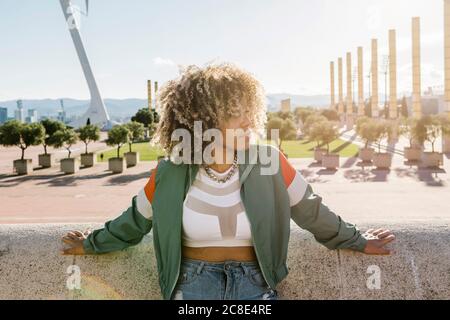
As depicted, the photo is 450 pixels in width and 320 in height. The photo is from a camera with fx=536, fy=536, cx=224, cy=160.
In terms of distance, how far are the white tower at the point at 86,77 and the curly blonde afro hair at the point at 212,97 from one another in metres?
68.3

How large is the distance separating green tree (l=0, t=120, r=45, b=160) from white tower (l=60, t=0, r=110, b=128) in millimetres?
46162

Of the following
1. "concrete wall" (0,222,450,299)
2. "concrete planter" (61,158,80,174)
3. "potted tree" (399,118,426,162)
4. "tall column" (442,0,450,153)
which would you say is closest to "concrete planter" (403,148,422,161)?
"potted tree" (399,118,426,162)

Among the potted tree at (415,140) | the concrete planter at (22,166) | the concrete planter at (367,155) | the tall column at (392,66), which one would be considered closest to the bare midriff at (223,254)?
the concrete planter at (22,166)

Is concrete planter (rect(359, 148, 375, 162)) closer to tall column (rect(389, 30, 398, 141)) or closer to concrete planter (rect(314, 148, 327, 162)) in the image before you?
concrete planter (rect(314, 148, 327, 162))

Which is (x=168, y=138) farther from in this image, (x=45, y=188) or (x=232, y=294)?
(x=45, y=188)

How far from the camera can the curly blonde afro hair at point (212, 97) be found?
2594 mm

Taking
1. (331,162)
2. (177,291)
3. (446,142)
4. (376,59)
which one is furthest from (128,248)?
(376,59)

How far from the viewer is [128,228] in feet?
A: 9.16

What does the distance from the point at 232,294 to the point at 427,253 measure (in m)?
1.19

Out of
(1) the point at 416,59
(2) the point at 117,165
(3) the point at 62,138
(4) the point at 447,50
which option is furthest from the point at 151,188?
(1) the point at 416,59

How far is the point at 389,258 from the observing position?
9.63ft

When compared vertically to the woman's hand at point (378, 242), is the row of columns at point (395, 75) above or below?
above

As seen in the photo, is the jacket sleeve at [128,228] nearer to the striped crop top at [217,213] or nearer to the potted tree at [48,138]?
the striped crop top at [217,213]

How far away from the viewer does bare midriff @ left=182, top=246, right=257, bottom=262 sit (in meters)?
2.52
